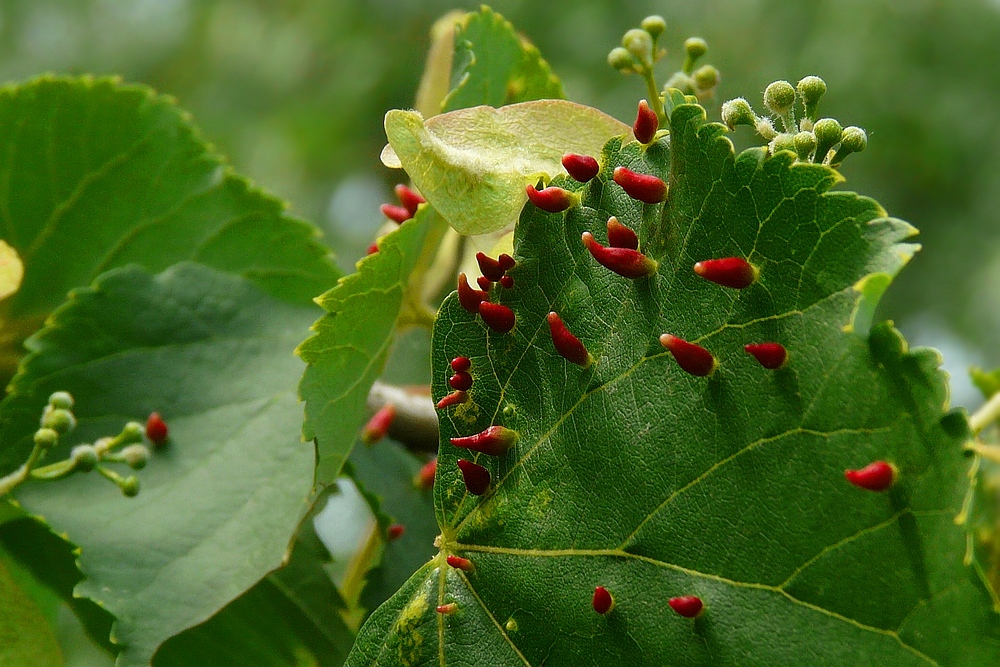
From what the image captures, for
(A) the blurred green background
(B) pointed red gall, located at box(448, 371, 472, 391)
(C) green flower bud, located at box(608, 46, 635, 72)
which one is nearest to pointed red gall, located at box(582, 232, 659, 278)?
(B) pointed red gall, located at box(448, 371, 472, 391)

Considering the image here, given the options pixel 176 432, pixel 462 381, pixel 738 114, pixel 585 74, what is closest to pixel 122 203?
pixel 176 432

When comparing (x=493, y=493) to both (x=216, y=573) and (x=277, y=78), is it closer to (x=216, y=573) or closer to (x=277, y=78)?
(x=216, y=573)

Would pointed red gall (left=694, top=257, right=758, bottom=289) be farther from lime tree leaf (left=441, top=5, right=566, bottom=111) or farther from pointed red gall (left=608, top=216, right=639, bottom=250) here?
lime tree leaf (left=441, top=5, right=566, bottom=111)

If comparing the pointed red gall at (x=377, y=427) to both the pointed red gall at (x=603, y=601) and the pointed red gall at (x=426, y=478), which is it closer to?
the pointed red gall at (x=426, y=478)

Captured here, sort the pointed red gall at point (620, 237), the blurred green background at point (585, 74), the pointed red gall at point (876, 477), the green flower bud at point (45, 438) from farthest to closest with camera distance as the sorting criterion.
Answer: the blurred green background at point (585, 74) < the green flower bud at point (45, 438) < the pointed red gall at point (620, 237) < the pointed red gall at point (876, 477)

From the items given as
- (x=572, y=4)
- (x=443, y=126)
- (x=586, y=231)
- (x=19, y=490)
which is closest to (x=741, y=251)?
(x=586, y=231)

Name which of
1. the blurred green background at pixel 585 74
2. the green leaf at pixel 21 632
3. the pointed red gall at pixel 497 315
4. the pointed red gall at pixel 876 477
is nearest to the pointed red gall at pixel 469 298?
the pointed red gall at pixel 497 315
